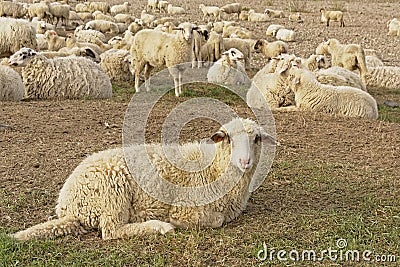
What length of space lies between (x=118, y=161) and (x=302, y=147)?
3.21m

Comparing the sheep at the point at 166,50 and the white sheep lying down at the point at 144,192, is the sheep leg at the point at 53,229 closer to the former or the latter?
the white sheep lying down at the point at 144,192

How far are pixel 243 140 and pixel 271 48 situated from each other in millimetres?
13204

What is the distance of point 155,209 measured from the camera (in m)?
4.84

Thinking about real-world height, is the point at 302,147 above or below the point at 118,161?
below

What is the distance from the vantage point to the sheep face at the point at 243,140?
4906mm

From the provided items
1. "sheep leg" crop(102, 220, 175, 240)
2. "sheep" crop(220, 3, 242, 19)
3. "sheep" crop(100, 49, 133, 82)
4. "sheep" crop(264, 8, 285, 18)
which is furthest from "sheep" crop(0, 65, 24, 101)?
"sheep" crop(264, 8, 285, 18)

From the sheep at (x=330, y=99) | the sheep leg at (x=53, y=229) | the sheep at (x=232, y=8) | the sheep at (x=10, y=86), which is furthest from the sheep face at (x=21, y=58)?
the sheep at (x=232, y=8)

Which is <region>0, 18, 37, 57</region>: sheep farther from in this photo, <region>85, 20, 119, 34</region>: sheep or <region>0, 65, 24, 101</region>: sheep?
<region>85, 20, 119, 34</region>: sheep

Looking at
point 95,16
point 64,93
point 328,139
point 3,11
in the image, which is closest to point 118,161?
point 328,139

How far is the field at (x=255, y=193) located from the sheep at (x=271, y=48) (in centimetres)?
716

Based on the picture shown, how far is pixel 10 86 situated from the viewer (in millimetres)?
10188

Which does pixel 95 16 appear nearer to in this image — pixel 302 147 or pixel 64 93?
pixel 64 93

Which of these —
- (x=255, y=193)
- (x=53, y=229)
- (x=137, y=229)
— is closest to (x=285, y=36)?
(x=255, y=193)

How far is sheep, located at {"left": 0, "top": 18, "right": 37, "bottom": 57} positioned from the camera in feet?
48.0
